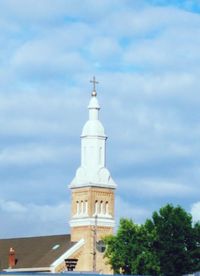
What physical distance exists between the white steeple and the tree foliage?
16278 mm

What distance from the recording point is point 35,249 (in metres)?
138

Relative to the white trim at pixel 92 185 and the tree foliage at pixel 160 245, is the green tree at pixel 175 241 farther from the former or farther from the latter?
the white trim at pixel 92 185

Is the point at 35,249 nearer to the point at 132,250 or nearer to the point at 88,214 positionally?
the point at 88,214

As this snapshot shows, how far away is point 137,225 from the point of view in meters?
117

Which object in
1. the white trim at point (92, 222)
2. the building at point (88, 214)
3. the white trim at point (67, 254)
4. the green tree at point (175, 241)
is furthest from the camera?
the white trim at point (92, 222)

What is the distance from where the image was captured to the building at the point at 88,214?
132m

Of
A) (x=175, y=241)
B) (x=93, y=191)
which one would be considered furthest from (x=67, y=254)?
(x=175, y=241)

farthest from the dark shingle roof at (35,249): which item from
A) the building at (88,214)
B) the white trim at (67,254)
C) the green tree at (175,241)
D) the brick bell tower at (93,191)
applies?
the green tree at (175,241)

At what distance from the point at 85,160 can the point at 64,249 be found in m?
10.9

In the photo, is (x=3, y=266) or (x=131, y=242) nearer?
(x=131, y=242)

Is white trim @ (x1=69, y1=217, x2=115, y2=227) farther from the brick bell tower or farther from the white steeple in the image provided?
the white steeple

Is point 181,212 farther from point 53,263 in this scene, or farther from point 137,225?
point 53,263

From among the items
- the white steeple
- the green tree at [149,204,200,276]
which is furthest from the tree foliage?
the white steeple

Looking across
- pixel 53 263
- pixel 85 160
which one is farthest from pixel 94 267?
pixel 85 160
